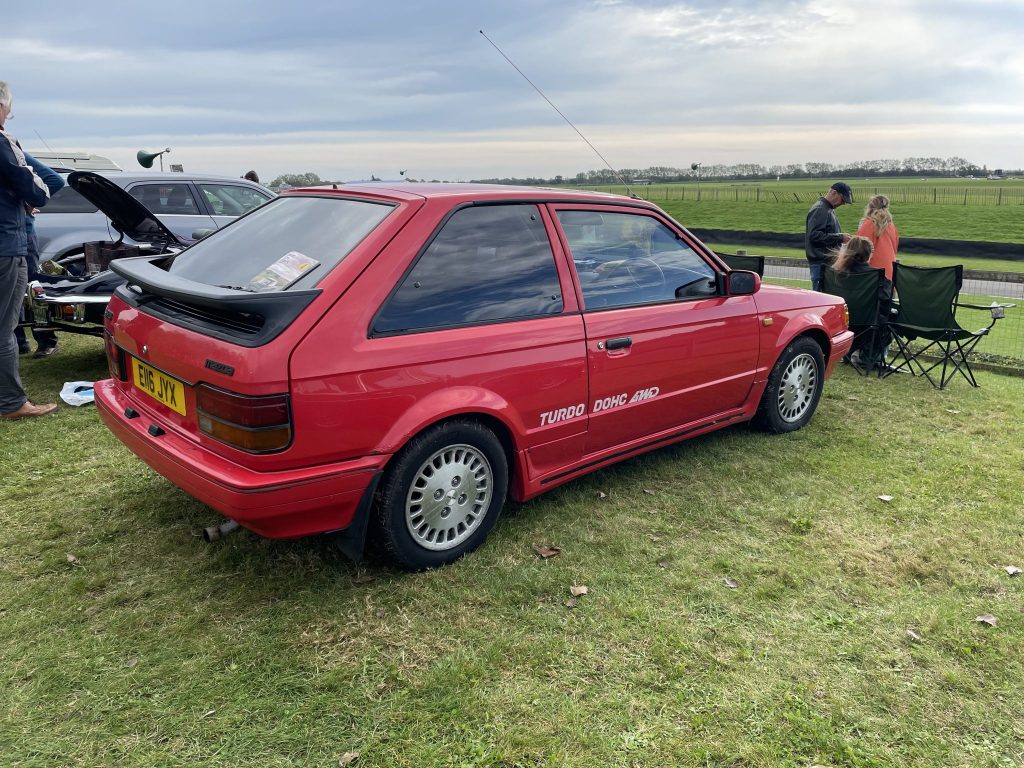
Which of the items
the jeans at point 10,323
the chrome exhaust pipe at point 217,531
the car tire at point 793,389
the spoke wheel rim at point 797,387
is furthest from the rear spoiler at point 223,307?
the spoke wheel rim at point 797,387

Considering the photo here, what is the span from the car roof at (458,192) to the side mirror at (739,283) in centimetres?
90

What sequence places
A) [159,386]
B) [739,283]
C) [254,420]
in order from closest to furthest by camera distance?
[254,420] → [159,386] → [739,283]

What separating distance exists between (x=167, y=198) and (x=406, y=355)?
6.67 metres

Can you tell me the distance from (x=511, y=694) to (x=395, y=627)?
1.92ft

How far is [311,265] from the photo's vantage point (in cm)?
297

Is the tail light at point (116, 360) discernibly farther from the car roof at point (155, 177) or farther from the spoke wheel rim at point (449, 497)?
the car roof at point (155, 177)

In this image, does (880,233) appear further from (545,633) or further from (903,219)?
(903,219)

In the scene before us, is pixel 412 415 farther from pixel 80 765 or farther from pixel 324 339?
pixel 80 765

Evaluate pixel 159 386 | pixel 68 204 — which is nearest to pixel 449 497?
pixel 159 386

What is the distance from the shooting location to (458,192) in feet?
10.9

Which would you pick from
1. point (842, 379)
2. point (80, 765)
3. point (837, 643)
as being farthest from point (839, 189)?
point (80, 765)

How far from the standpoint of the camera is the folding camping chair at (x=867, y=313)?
23.2 ft

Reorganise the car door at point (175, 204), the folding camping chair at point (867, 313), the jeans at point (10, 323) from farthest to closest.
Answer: the car door at point (175, 204) → the folding camping chair at point (867, 313) → the jeans at point (10, 323)

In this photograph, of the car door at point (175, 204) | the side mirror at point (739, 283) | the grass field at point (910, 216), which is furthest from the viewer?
the grass field at point (910, 216)
